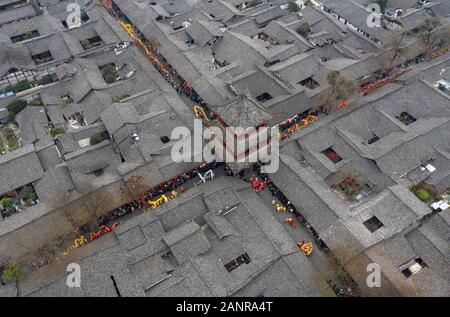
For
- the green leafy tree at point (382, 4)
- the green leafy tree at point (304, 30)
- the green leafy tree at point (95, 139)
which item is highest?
the green leafy tree at point (382, 4)

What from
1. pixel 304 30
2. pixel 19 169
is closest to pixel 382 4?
pixel 304 30

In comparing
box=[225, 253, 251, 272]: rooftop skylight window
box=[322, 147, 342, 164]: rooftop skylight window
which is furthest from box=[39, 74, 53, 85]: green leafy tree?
box=[322, 147, 342, 164]: rooftop skylight window

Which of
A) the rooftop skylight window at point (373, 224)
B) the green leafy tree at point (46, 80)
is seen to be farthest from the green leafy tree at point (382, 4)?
the green leafy tree at point (46, 80)

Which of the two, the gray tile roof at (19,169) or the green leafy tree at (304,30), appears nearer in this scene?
the gray tile roof at (19,169)

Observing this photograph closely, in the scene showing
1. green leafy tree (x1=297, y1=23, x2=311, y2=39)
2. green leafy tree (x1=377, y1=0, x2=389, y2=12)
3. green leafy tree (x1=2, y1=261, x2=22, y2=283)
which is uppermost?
green leafy tree (x1=377, y1=0, x2=389, y2=12)

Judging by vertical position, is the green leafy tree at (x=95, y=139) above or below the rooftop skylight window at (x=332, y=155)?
above

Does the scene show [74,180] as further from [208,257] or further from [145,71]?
[145,71]

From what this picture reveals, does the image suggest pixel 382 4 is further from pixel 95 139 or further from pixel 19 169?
pixel 19 169

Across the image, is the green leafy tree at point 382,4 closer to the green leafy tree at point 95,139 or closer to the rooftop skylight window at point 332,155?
the rooftop skylight window at point 332,155

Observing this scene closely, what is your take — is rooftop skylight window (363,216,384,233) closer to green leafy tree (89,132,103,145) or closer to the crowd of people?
the crowd of people
